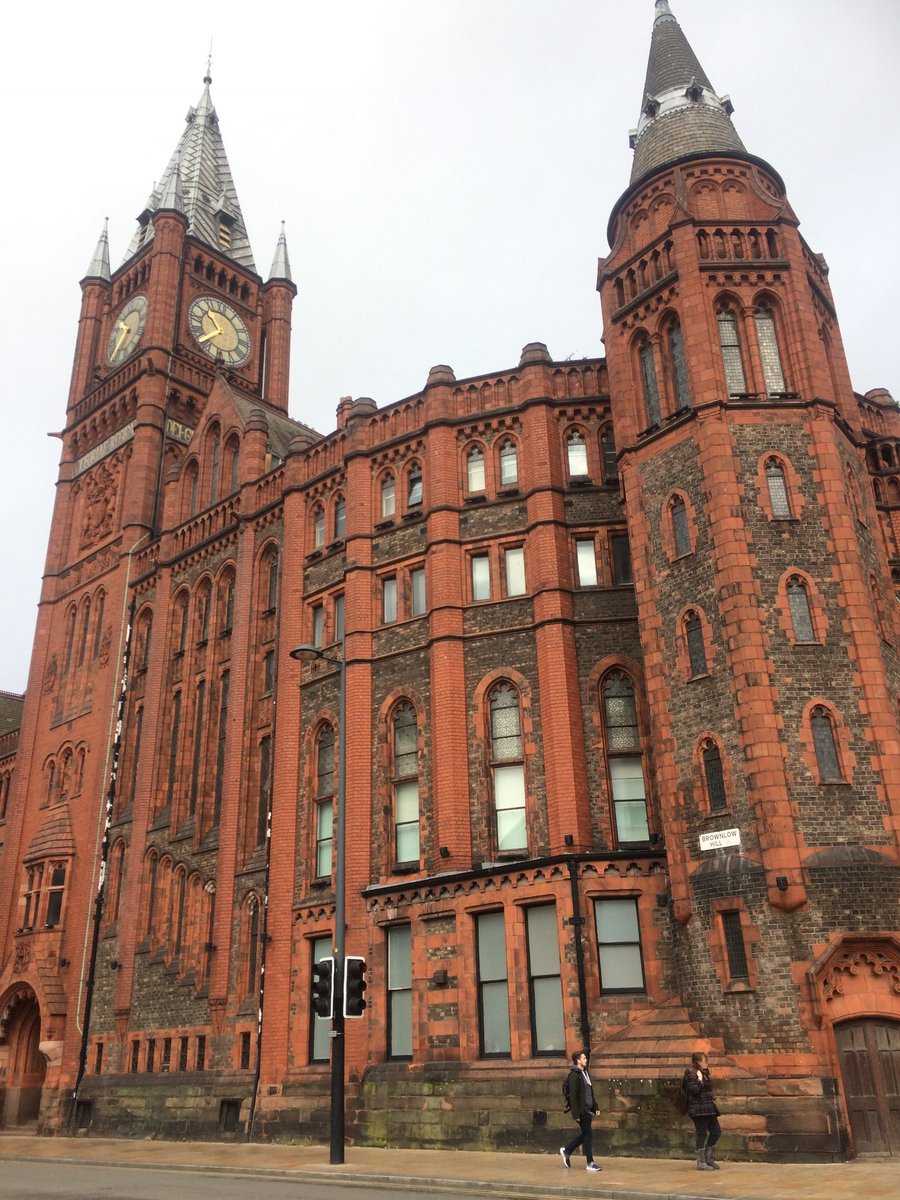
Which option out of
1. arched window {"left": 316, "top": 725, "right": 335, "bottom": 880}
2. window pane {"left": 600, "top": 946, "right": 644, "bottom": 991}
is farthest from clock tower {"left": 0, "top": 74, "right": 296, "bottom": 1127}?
window pane {"left": 600, "top": 946, "right": 644, "bottom": 991}

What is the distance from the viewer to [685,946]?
68.9ft

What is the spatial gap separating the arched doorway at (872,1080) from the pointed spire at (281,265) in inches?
1870

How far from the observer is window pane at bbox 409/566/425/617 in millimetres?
29422

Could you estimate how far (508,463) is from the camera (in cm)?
2977

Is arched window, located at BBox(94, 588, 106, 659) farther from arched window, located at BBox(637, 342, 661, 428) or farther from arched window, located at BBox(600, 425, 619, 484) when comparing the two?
arched window, located at BBox(637, 342, 661, 428)

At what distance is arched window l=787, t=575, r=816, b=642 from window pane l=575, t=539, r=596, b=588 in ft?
21.1

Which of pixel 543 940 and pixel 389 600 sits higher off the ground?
pixel 389 600

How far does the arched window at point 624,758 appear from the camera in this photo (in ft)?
81.6

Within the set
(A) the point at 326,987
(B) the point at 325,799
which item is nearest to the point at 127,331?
(B) the point at 325,799

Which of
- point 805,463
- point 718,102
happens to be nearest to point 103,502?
point 718,102

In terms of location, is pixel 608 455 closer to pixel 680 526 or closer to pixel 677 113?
pixel 680 526

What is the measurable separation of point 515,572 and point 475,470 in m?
3.65

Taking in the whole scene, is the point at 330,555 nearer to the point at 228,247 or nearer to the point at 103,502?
the point at 103,502

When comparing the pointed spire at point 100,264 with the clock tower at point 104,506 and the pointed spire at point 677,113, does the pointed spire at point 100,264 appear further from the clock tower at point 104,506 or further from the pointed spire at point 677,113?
the pointed spire at point 677,113
